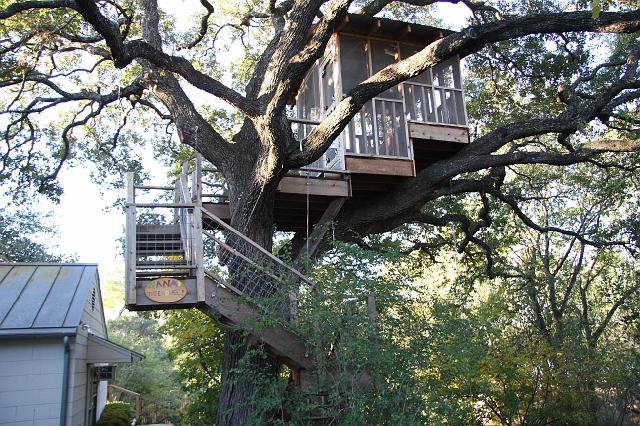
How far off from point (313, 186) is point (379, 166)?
129 centimetres

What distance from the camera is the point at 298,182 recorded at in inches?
363

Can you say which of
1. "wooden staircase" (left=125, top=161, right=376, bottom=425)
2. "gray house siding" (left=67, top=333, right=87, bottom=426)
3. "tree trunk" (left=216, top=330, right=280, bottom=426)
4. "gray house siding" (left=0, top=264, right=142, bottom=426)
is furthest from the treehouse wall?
"gray house siding" (left=67, top=333, right=87, bottom=426)

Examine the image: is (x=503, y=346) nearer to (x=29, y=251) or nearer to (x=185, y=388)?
(x=185, y=388)

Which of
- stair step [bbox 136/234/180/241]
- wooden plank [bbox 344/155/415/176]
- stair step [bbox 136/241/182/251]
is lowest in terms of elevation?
stair step [bbox 136/241/182/251]

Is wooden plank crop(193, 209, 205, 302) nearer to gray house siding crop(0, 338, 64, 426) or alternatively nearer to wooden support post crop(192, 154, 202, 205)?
wooden support post crop(192, 154, 202, 205)

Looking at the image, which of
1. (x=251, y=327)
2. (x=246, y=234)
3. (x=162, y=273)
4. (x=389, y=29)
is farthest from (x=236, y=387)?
(x=389, y=29)

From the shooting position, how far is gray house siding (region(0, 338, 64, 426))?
27.0 ft

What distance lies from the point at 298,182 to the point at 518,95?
7389 millimetres

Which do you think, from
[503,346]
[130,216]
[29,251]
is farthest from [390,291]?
[29,251]

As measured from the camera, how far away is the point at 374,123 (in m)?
10.2

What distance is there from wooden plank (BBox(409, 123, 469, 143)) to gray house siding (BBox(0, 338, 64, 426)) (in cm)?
698

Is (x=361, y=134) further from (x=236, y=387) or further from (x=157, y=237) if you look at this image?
(x=236, y=387)

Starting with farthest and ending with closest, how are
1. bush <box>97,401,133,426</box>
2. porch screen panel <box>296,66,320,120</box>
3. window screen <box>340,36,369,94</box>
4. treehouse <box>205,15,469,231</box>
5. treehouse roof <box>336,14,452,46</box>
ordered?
bush <box>97,401,133,426</box> < porch screen panel <box>296,66,320,120</box> < window screen <box>340,36,369,94</box> < treehouse roof <box>336,14,452,46</box> < treehouse <box>205,15,469,231</box>

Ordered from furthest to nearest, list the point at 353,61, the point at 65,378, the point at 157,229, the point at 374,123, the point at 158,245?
Answer: the point at 353,61, the point at 374,123, the point at 157,229, the point at 158,245, the point at 65,378
